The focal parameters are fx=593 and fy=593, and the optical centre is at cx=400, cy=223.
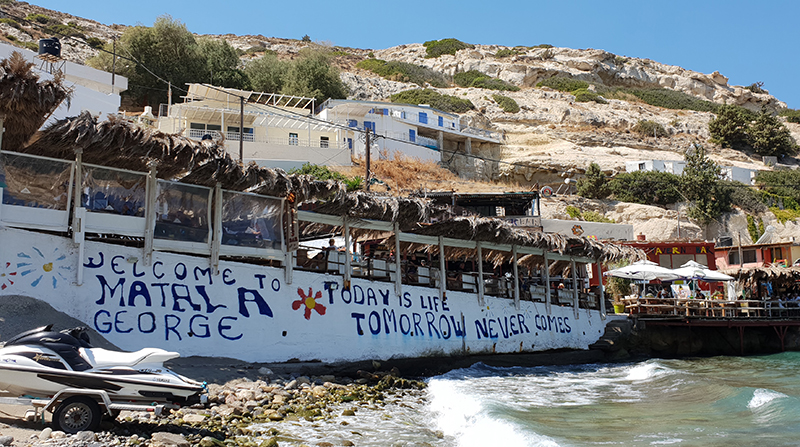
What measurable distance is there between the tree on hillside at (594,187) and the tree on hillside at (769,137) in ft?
92.3

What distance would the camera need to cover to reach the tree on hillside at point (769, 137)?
216ft

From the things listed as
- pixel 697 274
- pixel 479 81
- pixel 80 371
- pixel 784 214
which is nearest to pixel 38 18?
pixel 479 81

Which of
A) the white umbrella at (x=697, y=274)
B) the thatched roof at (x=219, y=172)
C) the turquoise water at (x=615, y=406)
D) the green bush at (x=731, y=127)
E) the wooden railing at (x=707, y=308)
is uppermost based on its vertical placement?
the green bush at (x=731, y=127)

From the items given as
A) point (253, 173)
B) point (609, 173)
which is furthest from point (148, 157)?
point (609, 173)

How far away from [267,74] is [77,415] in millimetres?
59970

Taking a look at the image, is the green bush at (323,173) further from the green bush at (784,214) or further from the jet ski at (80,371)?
the green bush at (784,214)

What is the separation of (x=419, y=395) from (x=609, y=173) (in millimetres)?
44578

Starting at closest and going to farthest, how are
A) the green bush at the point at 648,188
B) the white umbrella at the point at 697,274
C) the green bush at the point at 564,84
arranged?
1. the white umbrella at the point at 697,274
2. the green bush at the point at 648,188
3. the green bush at the point at 564,84

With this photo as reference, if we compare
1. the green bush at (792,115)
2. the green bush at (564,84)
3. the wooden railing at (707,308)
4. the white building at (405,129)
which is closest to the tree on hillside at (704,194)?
the white building at (405,129)

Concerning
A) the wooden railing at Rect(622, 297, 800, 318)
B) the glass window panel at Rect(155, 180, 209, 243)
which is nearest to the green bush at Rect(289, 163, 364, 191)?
the wooden railing at Rect(622, 297, 800, 318)

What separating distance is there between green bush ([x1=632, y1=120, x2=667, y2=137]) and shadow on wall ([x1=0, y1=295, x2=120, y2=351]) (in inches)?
2686

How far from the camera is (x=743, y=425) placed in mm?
11625

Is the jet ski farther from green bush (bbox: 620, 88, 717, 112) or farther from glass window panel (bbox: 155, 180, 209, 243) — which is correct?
green bush (bbox: 620, 88, 717, 112)

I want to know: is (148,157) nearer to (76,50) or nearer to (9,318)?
(9,318)
